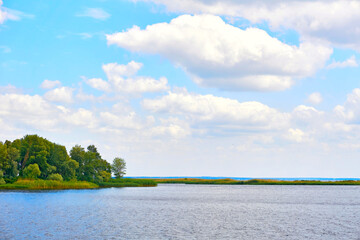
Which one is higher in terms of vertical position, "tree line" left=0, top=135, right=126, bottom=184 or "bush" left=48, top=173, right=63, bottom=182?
"tree line" left=0, top=135, right=126, bottom=184

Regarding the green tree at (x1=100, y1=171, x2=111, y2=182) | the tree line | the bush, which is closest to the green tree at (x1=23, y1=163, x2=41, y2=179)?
the tree line

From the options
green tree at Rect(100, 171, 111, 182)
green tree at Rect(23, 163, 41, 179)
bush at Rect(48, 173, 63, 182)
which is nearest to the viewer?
green tree at Rect(23, 163, 41, 179)

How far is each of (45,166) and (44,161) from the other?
1.85 m

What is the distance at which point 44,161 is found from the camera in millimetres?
148500

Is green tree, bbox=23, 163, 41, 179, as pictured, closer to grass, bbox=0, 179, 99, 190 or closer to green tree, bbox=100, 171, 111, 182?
grass, bbox=0, 179, 99, 190

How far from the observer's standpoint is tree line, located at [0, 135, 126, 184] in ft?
462

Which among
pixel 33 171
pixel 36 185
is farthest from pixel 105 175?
pixel 36 185

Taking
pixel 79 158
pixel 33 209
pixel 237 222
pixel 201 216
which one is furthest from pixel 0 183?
pixel 237 222

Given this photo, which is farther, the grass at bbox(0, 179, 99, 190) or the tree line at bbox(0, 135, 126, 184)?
the tree line at bbox(0, 135, 126, 184)

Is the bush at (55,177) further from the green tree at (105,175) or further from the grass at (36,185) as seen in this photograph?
the green tree at (105,175)

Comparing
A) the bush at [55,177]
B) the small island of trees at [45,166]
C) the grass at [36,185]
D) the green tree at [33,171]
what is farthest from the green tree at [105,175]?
the green tree at [33,171]

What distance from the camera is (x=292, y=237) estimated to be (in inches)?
1944

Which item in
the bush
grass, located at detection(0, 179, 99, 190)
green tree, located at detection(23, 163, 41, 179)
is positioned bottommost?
grass, located at detection(0, 179, 99, 190)

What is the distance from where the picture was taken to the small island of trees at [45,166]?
139000 millimetres
